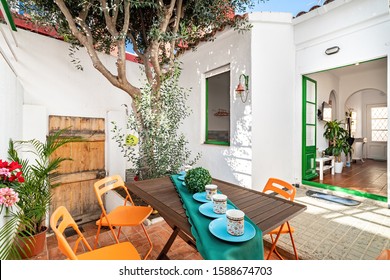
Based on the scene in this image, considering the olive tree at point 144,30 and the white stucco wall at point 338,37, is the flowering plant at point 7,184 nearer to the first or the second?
the olive tree at point 144,30

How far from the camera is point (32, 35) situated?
3.16m

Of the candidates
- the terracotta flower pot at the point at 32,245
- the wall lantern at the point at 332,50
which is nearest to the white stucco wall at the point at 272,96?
the wall lantern at the point at 332,50

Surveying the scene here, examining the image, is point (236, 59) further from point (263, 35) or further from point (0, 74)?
point (0, 74)

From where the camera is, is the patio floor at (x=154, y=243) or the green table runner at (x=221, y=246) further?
the patio floor at (x=154, y=243)

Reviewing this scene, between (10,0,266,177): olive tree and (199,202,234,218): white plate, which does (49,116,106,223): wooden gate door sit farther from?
(199,202,234,218): white plate

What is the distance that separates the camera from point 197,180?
1.69m

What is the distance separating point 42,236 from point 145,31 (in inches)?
140

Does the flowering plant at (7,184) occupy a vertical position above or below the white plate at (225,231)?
above

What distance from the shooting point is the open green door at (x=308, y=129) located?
4219 mm

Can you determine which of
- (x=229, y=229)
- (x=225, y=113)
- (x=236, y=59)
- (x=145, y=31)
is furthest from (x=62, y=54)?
(x=225, y=113)

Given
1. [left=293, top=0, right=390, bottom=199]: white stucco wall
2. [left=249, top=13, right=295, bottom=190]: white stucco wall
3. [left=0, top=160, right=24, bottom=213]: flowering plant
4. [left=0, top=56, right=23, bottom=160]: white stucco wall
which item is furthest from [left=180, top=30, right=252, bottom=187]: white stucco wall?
[left=0, top=56, right=23, bottom=160]: white stucco wall

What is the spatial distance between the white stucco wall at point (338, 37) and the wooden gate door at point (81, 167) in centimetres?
407

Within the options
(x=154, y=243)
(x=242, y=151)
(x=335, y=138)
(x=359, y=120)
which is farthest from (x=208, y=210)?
(x=359, y=120)

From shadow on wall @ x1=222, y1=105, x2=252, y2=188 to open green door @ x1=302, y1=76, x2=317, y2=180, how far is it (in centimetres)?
142
